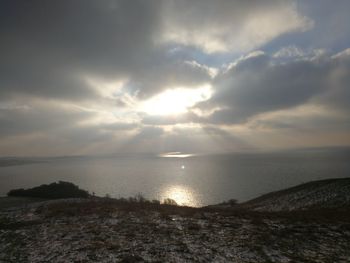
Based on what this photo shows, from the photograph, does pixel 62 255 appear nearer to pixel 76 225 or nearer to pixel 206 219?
pixel 76 225

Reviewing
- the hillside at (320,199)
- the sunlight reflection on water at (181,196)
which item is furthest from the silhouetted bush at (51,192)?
the sunlight reflection on water at (181,196)

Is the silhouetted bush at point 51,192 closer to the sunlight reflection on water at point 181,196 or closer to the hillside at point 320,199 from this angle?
the hillside at point 320,199

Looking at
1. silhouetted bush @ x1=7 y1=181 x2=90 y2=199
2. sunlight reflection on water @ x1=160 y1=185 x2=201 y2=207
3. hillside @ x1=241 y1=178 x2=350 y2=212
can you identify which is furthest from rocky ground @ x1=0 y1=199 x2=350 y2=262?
sunlight reflection on water @ x1=160 y1=185 x2=201 y2=207

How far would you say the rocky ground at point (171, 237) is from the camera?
402 inches

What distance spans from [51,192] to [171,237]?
36.6 metres

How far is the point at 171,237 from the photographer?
1265cm

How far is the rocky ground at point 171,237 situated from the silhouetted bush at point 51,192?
2370cm

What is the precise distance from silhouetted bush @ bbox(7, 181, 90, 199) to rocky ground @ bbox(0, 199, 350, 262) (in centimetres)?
2370

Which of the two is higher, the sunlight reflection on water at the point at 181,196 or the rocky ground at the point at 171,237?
the rocky ground at the point at 171,237

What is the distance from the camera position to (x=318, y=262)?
370 inches

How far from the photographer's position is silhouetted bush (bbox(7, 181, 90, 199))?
39.5 meters

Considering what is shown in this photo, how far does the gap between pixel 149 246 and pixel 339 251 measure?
29.5 feet

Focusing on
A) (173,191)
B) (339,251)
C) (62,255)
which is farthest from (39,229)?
(173,191)

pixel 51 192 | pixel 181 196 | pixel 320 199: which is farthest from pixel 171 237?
pixel 181 196
